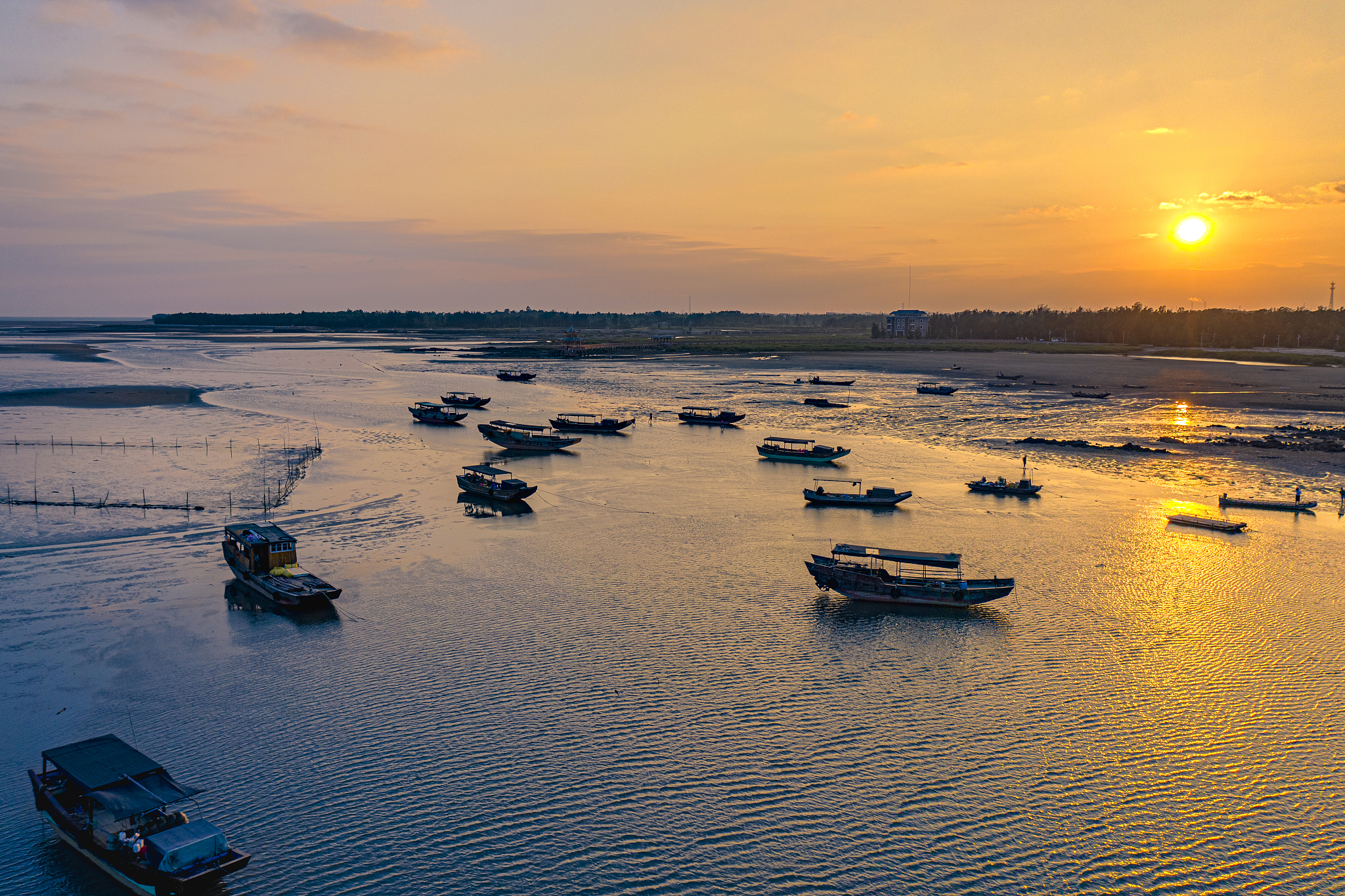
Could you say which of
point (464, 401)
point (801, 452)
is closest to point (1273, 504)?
point (801, 452)

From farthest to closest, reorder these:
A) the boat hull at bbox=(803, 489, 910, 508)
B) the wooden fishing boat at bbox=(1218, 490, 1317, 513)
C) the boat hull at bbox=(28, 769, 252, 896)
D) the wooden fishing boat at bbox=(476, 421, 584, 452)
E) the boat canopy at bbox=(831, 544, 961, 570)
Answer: the wooden fishing boat at bbox=(476, 421, 584, 452), the boat hull at bbox=(803, 489, 910, 508), the wooden fishing boat at bbox=(1218, 490, 1317, 513), the boat canopy at bbox=(831, 544, 961, 570), the boat hull at bbox=(28, 769, 252, 896)

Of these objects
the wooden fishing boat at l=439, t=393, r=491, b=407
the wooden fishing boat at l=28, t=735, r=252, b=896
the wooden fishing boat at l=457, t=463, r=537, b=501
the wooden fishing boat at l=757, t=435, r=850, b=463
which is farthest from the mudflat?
the wooden fishing boat at l=28, t=735, r=252, b=896

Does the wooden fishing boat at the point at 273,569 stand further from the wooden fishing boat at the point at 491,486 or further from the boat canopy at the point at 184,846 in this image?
the wooden fishing boat at the point at 491,486

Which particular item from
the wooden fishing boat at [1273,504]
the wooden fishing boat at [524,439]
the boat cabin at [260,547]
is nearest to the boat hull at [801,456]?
the wooden fishing boat at [524,439]

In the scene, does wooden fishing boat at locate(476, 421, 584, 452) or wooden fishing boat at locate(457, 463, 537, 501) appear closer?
wooden fishing boat at locate(457, 463, 537, 501)

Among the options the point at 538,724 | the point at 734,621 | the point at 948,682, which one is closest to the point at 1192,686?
the point at 948,682

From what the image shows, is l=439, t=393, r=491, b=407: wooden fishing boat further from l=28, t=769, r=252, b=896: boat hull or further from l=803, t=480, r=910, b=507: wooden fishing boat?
l=28, t=769, r=252, b=896: boat hull
